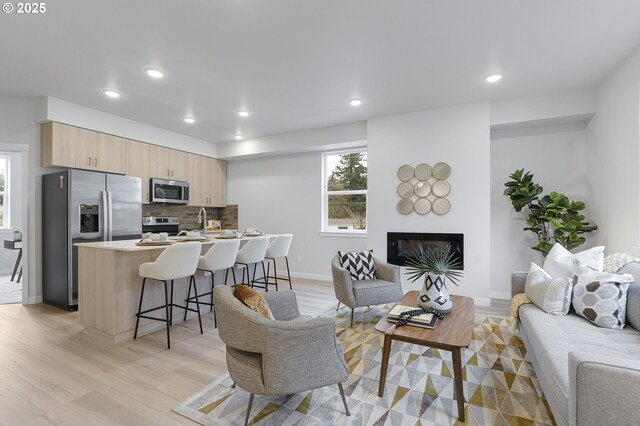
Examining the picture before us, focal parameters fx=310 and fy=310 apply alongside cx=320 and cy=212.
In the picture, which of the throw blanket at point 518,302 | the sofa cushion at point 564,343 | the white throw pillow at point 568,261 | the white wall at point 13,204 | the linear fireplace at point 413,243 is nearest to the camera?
the sofa cushion at point 564,343

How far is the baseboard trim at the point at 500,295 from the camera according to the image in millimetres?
4371

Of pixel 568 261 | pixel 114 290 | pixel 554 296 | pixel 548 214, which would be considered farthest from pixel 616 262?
pixel 114 290

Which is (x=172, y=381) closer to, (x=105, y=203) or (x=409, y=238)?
(x=105, y=203)

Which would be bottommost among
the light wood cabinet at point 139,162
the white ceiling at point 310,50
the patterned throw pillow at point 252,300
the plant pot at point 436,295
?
the plant pot at point 436,295

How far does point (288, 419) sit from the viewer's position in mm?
1814

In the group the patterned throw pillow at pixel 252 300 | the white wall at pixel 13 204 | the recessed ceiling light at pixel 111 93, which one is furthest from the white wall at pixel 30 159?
the patterned throw pillow at pixel 252 300

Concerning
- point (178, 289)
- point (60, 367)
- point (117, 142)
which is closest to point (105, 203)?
point (117, 142)

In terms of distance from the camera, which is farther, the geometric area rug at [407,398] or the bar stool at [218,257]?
the bar stool at [218,257]

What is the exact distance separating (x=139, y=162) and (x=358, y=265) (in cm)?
392

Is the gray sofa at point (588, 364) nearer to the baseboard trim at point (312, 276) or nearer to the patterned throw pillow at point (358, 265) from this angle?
the patterned throw pillow at point (358, 265)

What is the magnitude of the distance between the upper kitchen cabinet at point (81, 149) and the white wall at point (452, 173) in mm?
3863

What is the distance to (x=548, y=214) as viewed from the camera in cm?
375

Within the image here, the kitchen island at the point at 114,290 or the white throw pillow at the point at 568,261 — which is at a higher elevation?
the white throw pillow at the point at 568,261

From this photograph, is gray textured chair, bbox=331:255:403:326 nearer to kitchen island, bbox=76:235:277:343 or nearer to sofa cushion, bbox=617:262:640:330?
kitchen island, bbox=76:235:277:343
